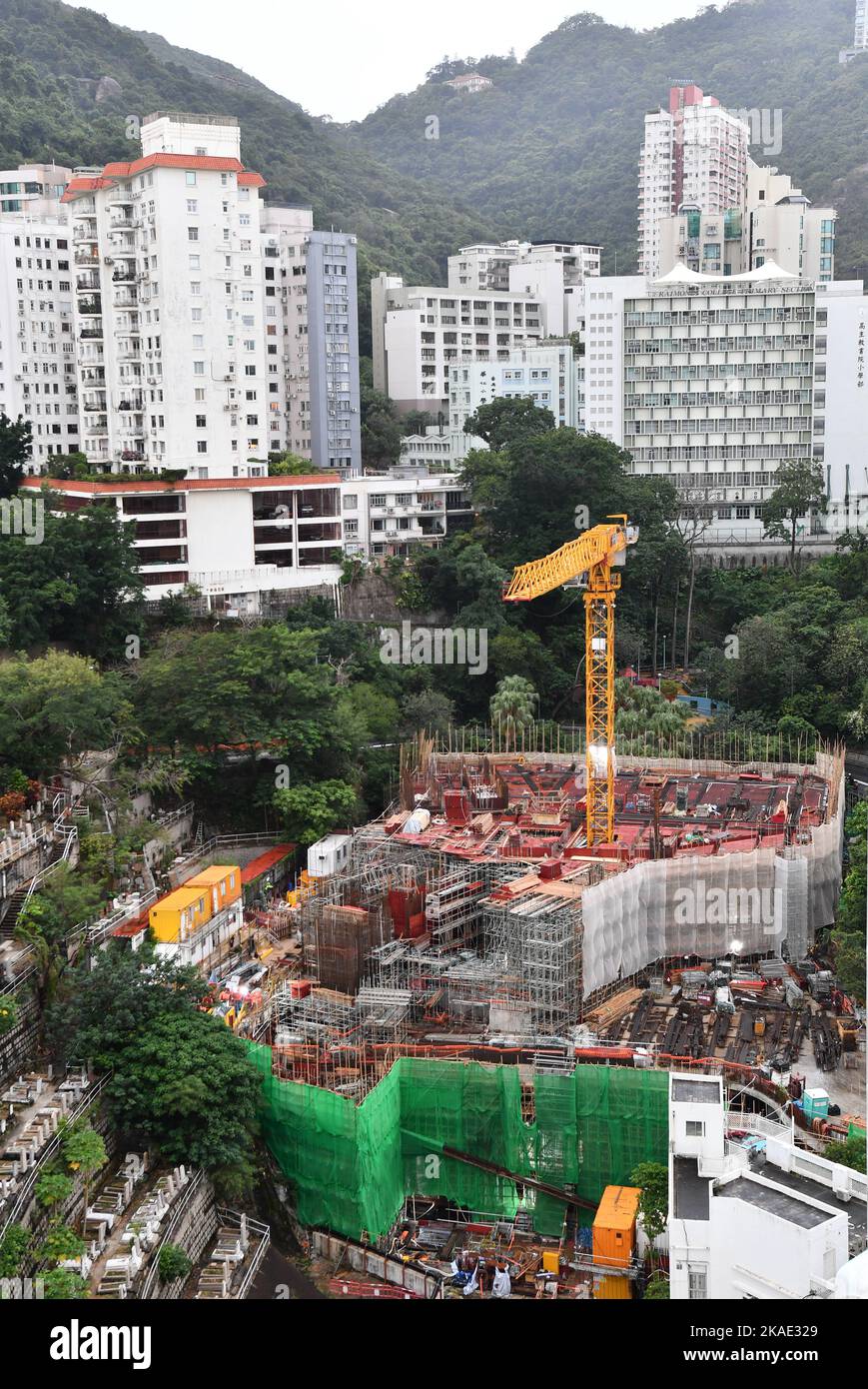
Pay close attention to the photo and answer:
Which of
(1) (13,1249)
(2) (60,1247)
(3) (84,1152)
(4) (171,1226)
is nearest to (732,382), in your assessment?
(4) (171,1226)

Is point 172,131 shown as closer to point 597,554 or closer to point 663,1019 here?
point 597,554

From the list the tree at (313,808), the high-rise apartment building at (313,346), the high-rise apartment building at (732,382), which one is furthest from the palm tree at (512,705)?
the high-rise apartment building at (313,346)

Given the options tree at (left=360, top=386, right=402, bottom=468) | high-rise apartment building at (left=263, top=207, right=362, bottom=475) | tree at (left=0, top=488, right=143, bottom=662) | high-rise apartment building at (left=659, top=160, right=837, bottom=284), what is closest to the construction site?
tree at (left=0, top=488, right=143, bottom=662)

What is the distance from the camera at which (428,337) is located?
61.2m

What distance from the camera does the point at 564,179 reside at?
269ft

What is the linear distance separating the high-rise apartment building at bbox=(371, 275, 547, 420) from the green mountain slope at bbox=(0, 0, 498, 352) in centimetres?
139

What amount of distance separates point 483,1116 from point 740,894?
7.43 meters

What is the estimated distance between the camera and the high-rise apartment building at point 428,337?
60750 millimetres

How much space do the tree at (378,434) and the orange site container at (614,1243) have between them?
136ft

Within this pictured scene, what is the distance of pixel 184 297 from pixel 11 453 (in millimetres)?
6114

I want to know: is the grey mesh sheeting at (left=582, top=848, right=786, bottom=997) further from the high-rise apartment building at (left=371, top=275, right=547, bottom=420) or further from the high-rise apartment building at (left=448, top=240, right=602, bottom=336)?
the high-rise apartment building at (left=448, top=240, right=602, bottom=336)

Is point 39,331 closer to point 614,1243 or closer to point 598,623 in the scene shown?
point 598,623

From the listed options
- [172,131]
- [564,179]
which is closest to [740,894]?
[172,131]

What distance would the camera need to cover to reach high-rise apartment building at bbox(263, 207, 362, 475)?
5112cm
